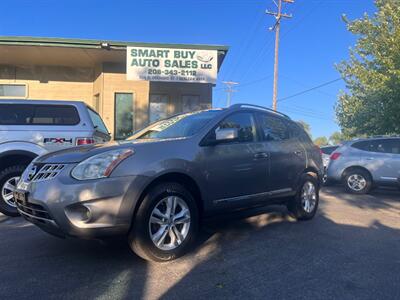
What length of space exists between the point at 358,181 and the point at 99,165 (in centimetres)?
880

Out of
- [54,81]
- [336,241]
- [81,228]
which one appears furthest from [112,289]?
[54,81]

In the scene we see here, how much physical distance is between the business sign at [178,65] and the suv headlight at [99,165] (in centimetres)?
953

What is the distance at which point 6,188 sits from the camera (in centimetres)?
667

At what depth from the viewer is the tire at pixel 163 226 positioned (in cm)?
404

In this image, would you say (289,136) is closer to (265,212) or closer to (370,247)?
(265,212)

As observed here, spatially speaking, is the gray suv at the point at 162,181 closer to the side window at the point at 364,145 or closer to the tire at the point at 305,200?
the tire at the point at 305,200

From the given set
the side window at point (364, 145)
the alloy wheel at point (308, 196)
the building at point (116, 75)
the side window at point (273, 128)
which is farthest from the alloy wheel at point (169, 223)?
the building at point (116, 75)

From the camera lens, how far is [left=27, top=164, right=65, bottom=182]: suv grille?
4.07m

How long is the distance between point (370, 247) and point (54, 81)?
13965mm

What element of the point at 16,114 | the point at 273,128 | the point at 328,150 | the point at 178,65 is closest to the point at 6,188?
the point at 16,114

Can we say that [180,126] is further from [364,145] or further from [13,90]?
[13,90]

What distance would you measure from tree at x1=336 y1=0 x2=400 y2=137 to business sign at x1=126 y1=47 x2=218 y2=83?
6.86 meters

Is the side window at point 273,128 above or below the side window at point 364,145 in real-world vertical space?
above

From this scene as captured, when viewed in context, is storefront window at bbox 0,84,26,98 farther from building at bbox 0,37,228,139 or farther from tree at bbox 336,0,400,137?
tree at bbox 336,0,400,137
